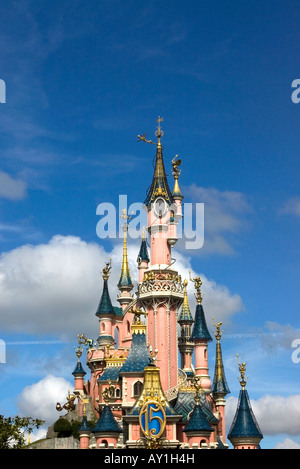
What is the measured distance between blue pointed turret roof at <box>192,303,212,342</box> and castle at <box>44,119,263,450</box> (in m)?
0.09

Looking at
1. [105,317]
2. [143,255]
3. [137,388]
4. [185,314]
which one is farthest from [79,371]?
[137,388]

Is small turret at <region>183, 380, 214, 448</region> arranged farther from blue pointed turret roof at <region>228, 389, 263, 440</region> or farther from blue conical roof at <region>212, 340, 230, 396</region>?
blue conical roof at <region>212, 340, 230, 396</region>

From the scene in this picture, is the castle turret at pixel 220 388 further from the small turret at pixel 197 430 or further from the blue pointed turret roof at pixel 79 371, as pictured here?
the small turret at pixel 197 430

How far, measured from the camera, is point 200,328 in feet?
239

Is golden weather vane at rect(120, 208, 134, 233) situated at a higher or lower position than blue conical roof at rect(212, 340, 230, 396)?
higher

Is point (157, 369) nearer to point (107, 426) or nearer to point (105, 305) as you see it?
point (107, 426)

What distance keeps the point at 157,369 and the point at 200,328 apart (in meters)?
12.0

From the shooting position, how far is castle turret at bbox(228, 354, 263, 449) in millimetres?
62219

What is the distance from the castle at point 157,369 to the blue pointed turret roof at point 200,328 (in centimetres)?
9

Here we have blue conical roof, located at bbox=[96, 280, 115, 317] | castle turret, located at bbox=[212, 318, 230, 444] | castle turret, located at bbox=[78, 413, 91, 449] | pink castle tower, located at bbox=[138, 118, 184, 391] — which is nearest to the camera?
castle turret, located at bbox=[78, 413, 91, 449]

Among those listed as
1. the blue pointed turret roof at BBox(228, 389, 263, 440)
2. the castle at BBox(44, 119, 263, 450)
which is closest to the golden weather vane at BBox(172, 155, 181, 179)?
the castle at BBox(44, 119, 263, 450)

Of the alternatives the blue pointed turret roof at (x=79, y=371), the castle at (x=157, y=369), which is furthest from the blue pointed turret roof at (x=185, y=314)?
the blue pointed turret roof at (x=79, y=371)
